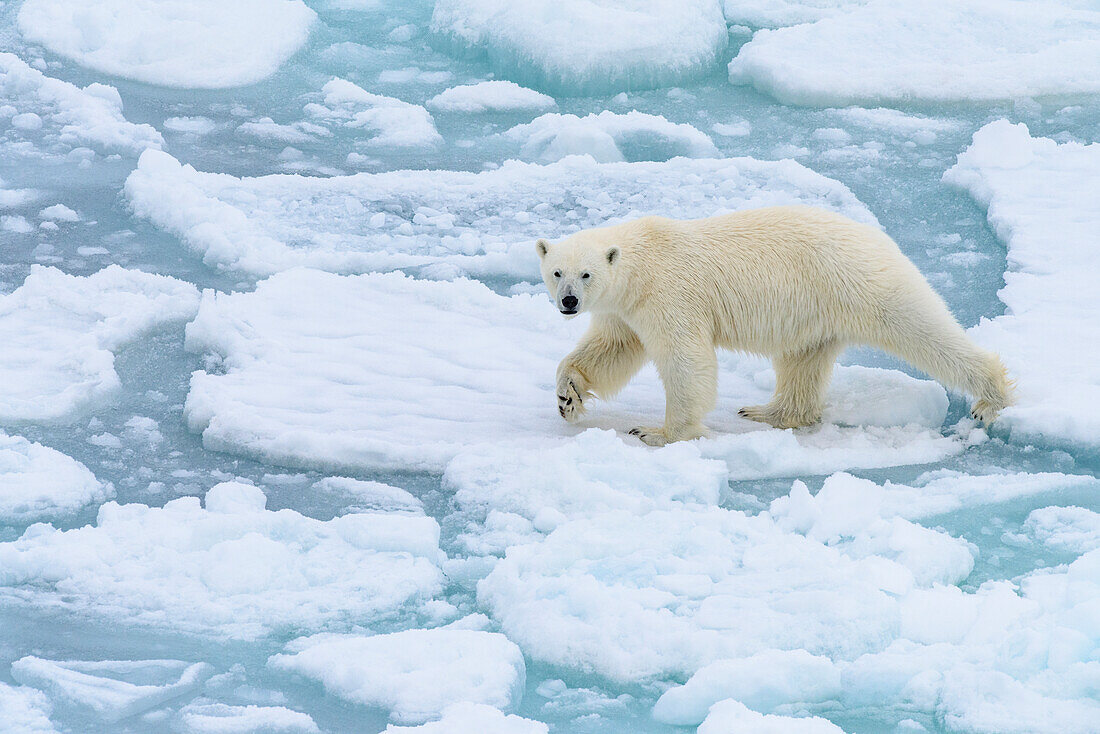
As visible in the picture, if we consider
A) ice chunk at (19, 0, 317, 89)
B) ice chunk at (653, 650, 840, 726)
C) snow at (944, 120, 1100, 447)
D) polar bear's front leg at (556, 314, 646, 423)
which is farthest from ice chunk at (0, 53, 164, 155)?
ice chunk at (653, 650, 840, 726)

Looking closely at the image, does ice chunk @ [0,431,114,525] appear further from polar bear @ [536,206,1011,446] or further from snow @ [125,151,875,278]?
snow @ [125,151,875,278]

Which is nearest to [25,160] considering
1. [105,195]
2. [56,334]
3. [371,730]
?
[105,195]

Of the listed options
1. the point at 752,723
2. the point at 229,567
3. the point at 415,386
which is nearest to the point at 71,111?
the point at 415,386

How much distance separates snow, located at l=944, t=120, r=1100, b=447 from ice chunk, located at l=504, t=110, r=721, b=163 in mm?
1551

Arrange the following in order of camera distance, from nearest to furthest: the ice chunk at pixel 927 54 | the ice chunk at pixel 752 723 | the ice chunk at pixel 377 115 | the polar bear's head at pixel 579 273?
the ice chunk at pixel 752 723, the polar bear's head at pixel 579 273, the ice chunk at pixel 377 115, the ice chunk at pixel 927 54

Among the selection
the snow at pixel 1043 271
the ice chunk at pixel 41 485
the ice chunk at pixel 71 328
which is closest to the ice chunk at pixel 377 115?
the ice chunk at pixel 71 328

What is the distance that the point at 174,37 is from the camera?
8.82 m

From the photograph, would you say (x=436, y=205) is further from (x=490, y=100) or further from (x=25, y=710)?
(x=25, y=710)

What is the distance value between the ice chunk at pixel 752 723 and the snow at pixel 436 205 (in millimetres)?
3489

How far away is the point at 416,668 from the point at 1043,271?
3.96m

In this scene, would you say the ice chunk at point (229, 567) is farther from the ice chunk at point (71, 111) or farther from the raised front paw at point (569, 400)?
the ice chunk at point (71, 111)

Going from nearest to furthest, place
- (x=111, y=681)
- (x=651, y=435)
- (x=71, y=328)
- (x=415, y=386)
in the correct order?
(x=111, y=681)
(x=651, y=435)
(x=415, y=386)
(x=71, y=328)

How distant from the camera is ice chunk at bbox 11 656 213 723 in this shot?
298cm

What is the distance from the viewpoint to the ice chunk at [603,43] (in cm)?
827
